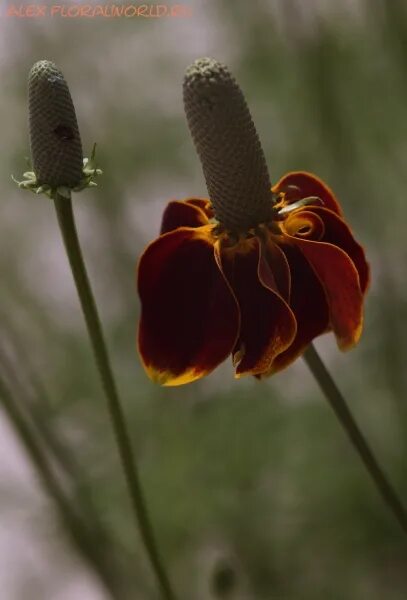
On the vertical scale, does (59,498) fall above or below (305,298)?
below

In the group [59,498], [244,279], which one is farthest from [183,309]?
[59,498]

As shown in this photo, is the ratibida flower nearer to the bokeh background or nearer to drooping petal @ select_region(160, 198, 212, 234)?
drooping petal @ select_region(160, 198, 212, 234)

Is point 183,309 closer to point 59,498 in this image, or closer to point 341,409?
point 341,409

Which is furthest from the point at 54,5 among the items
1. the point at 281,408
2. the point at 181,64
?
the point at 281,408

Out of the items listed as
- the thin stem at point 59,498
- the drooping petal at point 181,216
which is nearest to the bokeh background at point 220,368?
the thin stem at point 59,498

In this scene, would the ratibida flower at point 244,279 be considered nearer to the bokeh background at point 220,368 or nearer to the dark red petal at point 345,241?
the dark red petal at point 345,241

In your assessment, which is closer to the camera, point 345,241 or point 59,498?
point 345,241
